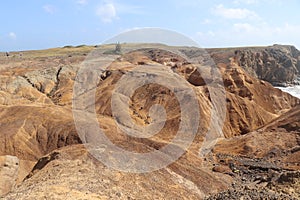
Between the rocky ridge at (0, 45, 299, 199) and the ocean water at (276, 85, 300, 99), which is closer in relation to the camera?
the rocky ridge at (0, 45, 299, 199)

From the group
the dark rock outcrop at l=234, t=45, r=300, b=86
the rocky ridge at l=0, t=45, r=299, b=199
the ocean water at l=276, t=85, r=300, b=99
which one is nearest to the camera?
the rocky ridge at l=0, t=45, r=299, b=199

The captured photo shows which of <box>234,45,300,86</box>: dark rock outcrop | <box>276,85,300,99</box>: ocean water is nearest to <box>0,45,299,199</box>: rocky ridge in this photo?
<box>276,85,300,99</box>: ocean water

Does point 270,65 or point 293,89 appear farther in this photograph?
point 270,65

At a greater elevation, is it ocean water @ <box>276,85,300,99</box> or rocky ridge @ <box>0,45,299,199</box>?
rocky ridge @ <box>0,45,299,199</box>

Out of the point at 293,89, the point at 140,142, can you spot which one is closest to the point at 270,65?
the point at 293,89

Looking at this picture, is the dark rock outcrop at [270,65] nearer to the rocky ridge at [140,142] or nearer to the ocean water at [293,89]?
the ocean water at [293,89]

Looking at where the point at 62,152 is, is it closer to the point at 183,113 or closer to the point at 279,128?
the point at 183,113

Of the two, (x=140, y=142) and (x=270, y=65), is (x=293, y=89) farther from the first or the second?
(x=140, y=142)

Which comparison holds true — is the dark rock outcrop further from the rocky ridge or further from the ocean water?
the rocky ridge

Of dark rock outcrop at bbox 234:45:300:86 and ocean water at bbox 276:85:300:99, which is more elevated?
dark rock outcrop at bbox 234:45:300:86

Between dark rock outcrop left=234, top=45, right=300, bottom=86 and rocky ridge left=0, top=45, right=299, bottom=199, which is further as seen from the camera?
dark rock outcrop left=234, top=45, right=300, bottom=86

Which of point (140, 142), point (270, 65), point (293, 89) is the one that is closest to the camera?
point (140, 142)

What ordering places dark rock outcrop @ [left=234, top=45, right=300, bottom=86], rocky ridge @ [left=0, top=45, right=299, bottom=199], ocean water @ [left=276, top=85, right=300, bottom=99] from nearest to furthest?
rocky ridge @ [left=0, top=45, right=299, bottom=199] < ocean water @ [left=276, top=85, right=300, bottom=99] < dark rock outcrop @ [left=234, top=45, right=300, bottom=86]

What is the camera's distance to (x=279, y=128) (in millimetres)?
35406
